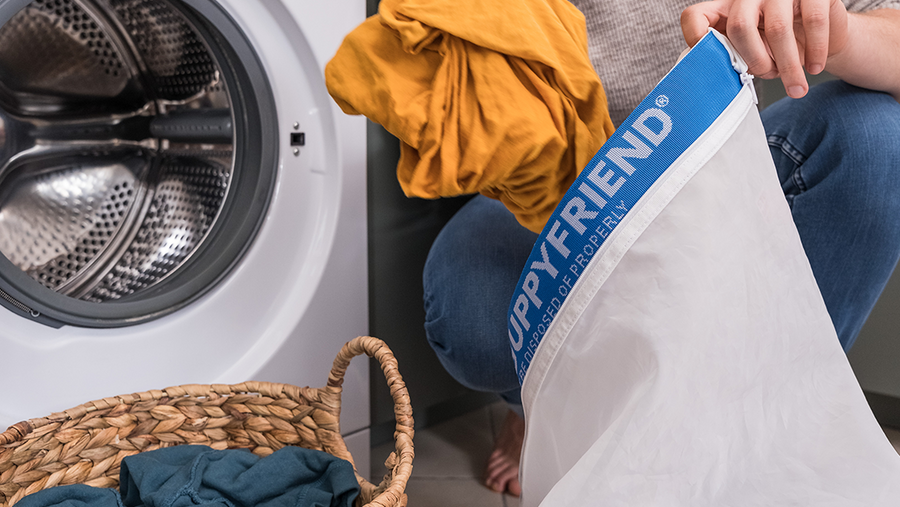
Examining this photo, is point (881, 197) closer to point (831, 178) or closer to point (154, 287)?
point (831, 178)

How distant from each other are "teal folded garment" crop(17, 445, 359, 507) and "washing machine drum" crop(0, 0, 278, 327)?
0.16 meters

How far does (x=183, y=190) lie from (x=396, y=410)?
427mm

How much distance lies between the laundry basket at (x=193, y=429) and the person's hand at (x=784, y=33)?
1.31ft

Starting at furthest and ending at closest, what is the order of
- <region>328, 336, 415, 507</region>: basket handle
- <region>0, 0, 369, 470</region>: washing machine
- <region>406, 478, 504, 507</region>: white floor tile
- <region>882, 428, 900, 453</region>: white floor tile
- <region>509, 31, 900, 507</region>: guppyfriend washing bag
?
<region>882, 428, 900, 453</region>: white floor tile
<region>406, 478, 504, 507</region>: white floor tile
<region>0, 0, 369, 470</region>: washing machine
<region>328, 336, 415, 507</region>: basket handle
<region>509, 31, 900, 507</region>: guppyfriend washing bag

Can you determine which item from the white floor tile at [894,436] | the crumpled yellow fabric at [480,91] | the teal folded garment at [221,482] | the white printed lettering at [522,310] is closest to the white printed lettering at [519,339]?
the white printed lettering at [522,310]

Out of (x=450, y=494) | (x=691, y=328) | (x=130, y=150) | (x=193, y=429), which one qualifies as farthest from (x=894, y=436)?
(x=130, y=150)

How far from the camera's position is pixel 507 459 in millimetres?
900

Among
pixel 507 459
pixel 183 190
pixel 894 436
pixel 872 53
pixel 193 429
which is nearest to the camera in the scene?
pixel 872 53

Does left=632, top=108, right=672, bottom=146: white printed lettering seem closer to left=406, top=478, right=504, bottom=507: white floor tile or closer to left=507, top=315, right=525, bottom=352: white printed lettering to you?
left=507, top=315, right=525, bottom=352: white printed lettering

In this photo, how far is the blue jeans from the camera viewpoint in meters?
0.54

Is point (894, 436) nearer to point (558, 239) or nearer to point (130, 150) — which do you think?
point (558, 239)

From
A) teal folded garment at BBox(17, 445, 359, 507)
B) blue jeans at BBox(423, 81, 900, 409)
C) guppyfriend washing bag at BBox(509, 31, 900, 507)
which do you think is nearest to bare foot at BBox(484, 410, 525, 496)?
blue jeans at BBox(423, 81, 900, 409)

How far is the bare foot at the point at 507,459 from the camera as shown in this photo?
0.87m

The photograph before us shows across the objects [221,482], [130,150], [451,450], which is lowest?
[451,450]
